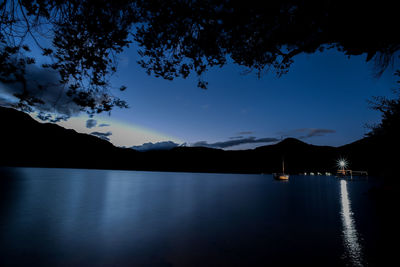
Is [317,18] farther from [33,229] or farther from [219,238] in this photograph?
[33,229]

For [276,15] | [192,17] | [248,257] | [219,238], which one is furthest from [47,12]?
[219,238]

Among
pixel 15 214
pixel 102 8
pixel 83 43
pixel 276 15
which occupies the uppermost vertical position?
pixel 276 15

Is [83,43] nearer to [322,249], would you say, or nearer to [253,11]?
[253,11]

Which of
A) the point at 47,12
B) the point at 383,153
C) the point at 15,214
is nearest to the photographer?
the point at 47,12

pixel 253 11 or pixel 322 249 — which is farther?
pixel 322 249

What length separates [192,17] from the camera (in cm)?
725

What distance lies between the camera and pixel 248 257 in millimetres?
8953

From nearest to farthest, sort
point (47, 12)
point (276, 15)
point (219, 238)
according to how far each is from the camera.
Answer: point (47, 12)
point (276, 15)
point (219, 238)

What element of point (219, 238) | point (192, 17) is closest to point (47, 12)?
point (192, 17)

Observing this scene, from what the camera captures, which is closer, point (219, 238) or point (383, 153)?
point (219, 238)

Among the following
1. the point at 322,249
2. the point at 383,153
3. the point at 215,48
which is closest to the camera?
the point at 215,48

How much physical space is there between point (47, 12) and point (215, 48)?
5774 millimetres

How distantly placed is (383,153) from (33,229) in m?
34.2

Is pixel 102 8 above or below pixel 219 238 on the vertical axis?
above
